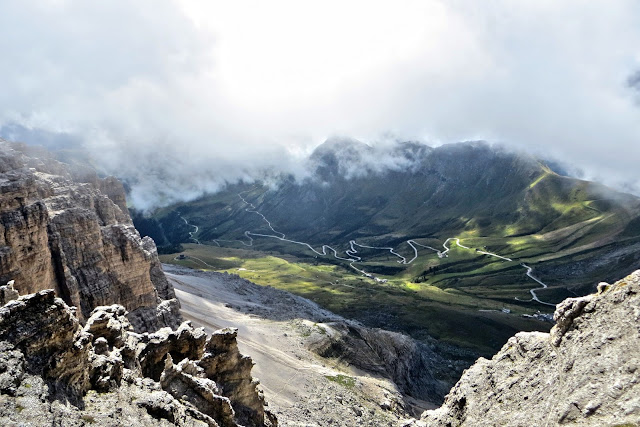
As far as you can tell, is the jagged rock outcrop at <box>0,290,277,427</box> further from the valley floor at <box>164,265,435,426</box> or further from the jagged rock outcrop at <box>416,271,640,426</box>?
the valley floor at <box>164,265,435,426</box>

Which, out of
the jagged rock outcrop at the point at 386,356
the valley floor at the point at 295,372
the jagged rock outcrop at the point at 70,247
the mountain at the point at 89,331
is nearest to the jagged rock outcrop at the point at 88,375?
the mountain at the point at 89,331

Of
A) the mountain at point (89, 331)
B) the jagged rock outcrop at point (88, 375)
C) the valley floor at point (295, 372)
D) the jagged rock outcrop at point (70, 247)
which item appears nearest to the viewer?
the jagged rock outcrop at point (88, 375)

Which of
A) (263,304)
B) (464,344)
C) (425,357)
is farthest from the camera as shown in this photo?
(464,344)

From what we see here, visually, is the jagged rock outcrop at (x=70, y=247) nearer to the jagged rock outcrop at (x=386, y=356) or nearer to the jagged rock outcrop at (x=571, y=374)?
the jagged rock outcrop at (x=386, y=356)

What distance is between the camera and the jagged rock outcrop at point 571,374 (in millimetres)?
20109

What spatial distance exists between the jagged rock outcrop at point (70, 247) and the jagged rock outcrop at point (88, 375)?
13175mm

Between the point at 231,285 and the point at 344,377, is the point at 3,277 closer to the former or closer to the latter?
the point at 344,377

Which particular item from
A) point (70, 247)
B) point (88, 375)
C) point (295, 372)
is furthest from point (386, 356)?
point (88, 375)

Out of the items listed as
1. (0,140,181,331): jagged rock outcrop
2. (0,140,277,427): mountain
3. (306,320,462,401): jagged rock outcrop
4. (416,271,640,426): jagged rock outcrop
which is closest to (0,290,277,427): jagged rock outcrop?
(0,140,277,427): mountain

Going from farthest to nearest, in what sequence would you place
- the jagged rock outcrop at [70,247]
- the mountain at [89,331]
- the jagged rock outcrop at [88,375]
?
the jagged rock outcrop at [70,247]
the mountain at [89,331]
the jagged rock outcrop at [88,375]

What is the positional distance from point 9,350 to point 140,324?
40.3 m

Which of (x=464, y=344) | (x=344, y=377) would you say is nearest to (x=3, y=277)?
(x=344, y=377)

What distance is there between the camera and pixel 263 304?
440 ft

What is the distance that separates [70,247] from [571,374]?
2031 inches
